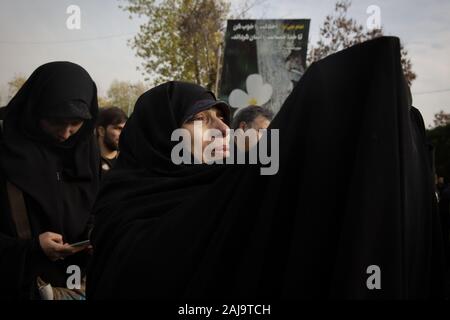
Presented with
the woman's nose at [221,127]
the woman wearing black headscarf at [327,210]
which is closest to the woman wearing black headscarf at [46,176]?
the woman's nose at [221,127]

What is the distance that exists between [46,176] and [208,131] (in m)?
0.76

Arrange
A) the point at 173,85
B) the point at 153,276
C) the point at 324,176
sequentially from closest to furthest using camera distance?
the point at 324,176 < the point at 153,276 < the point at 173,85

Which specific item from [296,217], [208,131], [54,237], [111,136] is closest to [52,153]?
[54,237]

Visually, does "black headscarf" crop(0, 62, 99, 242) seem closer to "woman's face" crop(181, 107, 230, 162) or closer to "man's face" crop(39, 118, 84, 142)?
"man's face" crop(39, 118, 84, 142)

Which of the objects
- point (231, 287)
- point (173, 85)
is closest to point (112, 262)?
point (231, 287)

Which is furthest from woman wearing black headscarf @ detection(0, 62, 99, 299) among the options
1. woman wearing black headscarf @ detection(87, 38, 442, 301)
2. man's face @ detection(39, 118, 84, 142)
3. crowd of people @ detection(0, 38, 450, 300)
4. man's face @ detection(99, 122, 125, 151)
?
woman wearing black headscarf @ detection(87, 38, 442, 301)

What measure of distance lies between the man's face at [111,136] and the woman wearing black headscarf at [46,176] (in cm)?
83

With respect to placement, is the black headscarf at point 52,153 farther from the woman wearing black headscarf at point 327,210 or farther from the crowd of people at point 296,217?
the woman wearing black headscarf at point 327,210

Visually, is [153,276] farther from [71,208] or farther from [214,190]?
[71,208]

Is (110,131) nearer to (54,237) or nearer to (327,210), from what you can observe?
(54,237)

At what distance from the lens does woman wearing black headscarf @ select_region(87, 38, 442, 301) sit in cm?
100

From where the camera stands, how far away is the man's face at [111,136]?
11.5 feet
